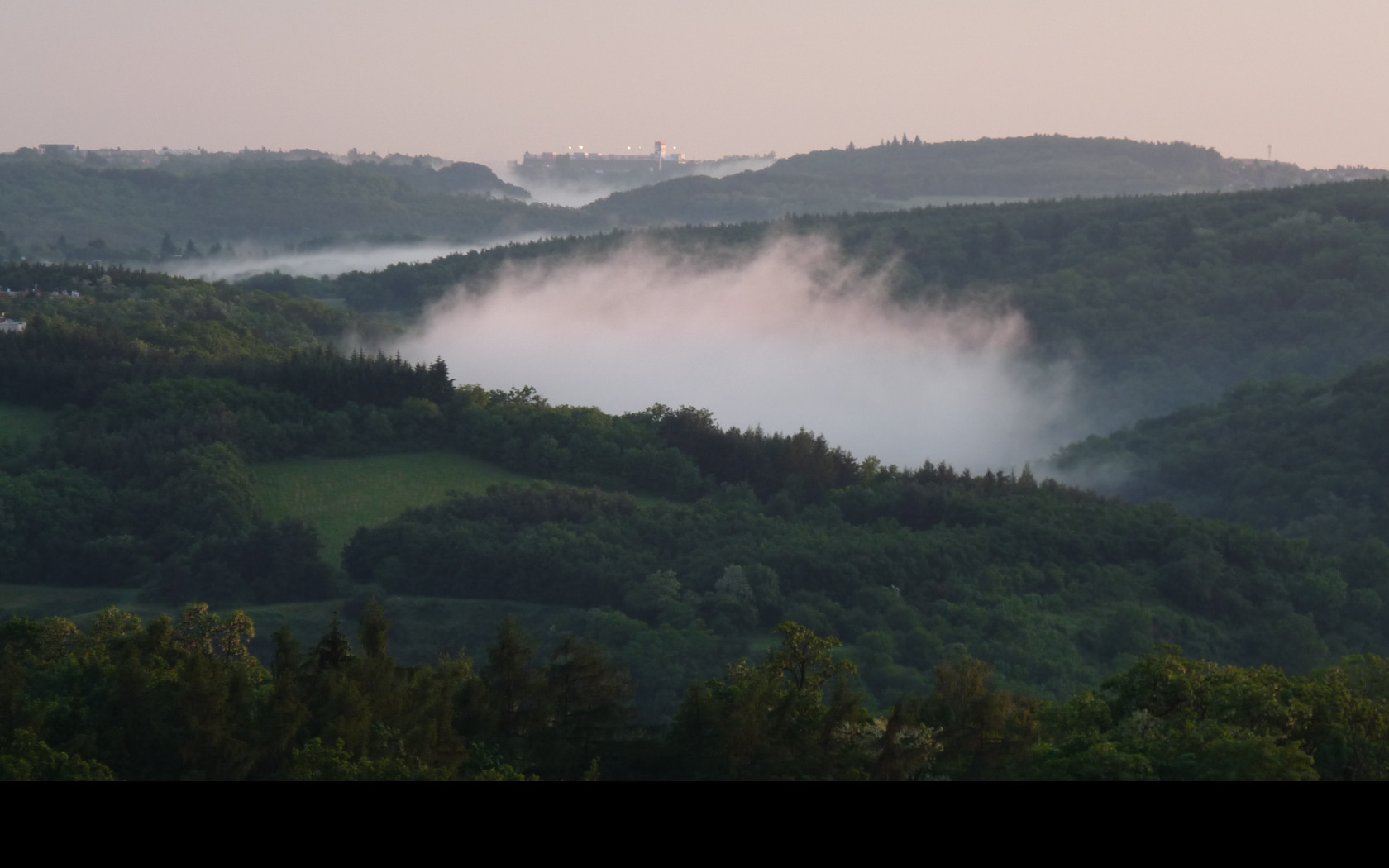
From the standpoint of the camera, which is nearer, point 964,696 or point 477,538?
point 964,696

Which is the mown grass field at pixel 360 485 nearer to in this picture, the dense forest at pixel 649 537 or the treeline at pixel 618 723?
Answer: the dense forest at pixel 649 537

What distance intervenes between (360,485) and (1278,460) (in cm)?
7342

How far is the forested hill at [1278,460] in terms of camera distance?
101500 mm

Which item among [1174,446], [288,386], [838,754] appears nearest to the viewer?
[838,754]

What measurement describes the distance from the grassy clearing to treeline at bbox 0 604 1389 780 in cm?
6993

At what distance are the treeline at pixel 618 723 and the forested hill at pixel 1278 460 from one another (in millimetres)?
68050

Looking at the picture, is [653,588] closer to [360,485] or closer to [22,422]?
[360,485]

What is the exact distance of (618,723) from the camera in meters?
23.8
